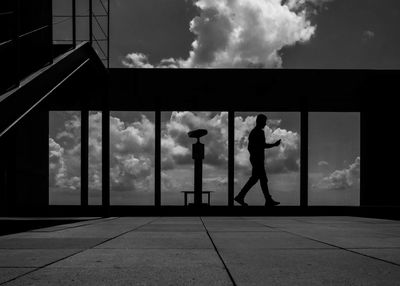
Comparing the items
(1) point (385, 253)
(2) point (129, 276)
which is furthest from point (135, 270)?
(1) point (385, 253)

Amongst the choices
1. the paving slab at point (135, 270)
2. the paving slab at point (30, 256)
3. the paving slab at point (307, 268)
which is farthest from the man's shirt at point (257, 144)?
the paving slab at point (30, 256)

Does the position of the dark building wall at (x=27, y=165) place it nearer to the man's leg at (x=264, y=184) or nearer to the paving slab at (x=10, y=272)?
the man's leg at (x=264, y=184)

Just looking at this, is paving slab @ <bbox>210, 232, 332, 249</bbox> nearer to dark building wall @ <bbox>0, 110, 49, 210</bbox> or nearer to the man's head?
the man's head

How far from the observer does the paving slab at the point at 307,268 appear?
2686mm

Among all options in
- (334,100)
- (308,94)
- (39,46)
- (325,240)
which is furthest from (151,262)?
(334,100)

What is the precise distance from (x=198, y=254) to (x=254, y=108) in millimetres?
10437

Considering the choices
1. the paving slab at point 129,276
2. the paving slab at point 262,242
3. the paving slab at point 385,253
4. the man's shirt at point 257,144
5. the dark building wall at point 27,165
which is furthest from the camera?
the dark building wall at point 27,165

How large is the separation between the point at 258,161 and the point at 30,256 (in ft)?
25.7

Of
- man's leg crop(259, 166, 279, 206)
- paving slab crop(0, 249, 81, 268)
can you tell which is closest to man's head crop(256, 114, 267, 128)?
man's leg crop(259, 166, 279, 206)

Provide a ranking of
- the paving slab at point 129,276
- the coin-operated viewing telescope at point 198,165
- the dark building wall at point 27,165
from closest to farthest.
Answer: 1. the paving slab at point 129,276
2. the dark building wall at point 27,165
3. the coin-operated viewing telescope at point 198,165

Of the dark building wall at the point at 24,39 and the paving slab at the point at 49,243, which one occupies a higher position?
the dark building wall at the point at 24,39

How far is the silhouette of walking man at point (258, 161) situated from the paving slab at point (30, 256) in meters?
7.26

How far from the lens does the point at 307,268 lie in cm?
309

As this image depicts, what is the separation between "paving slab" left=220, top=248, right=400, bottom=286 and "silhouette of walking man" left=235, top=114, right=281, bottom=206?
6987mm
